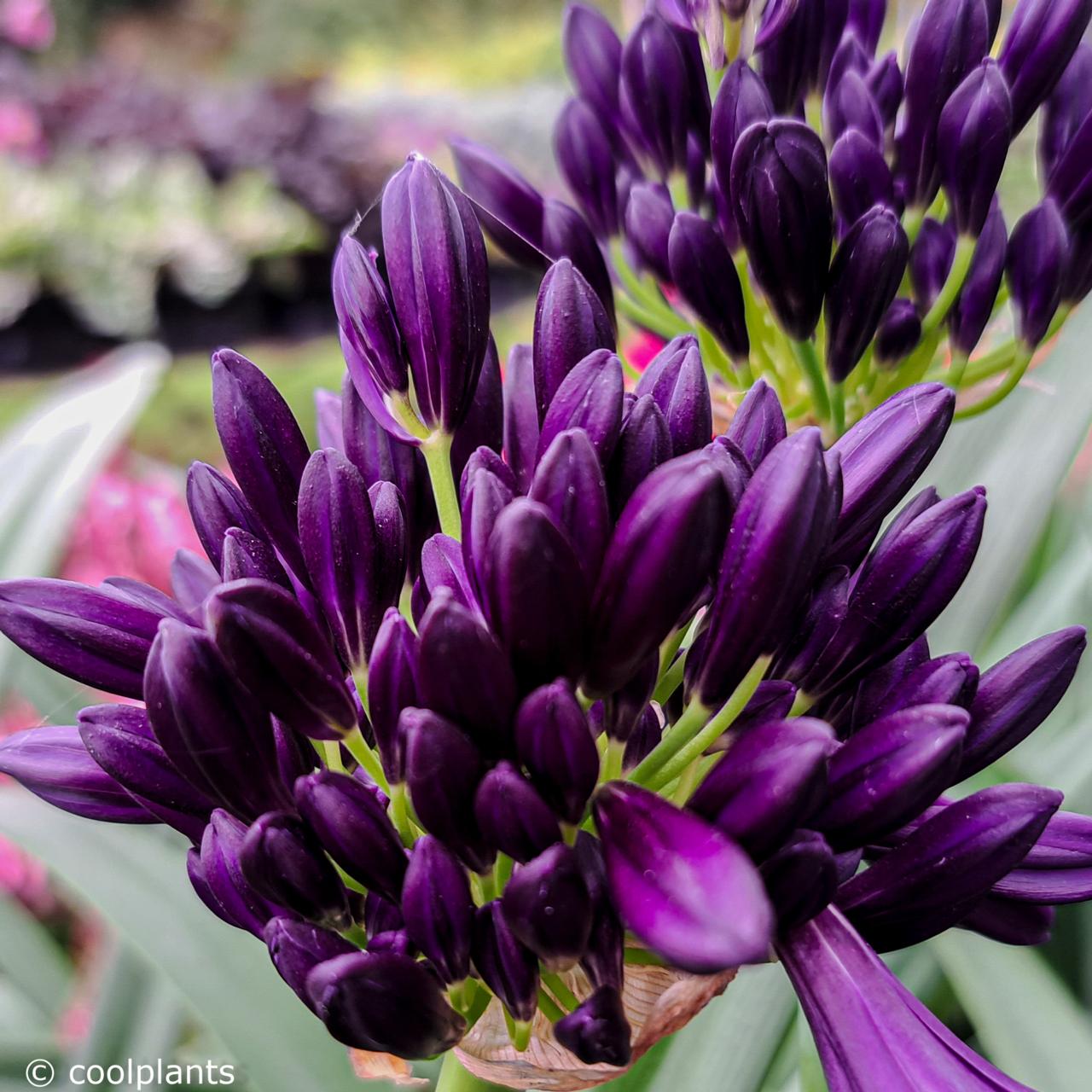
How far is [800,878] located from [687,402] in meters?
0.14

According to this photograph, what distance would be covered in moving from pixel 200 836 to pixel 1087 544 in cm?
60

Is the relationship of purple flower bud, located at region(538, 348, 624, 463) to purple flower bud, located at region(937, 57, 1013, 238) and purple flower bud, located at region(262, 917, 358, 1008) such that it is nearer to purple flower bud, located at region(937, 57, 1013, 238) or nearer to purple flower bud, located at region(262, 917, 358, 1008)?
purple flower bud, located at region(262, 917, 358, 1008)

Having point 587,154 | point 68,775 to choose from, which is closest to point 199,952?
point 68,775

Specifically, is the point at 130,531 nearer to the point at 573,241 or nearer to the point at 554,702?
the point at 573,241

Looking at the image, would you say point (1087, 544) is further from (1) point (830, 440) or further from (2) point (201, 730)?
(2) point (201, 730)

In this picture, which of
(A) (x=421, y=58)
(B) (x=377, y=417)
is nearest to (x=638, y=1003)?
(B) (x=377, y=417)

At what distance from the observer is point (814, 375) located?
18.7 inches

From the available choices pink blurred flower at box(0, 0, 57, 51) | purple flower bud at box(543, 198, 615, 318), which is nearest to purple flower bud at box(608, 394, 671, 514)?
purple flower bud at box(543, 198, 615, 318)

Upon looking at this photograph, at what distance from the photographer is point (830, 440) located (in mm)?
495

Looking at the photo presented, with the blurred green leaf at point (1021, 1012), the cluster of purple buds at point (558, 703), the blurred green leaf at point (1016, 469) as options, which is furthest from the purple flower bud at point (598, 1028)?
the blurred green leaf at point (1016, 469)

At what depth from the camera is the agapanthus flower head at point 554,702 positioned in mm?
271

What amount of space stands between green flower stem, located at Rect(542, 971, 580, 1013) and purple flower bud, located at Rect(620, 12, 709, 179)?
40cm

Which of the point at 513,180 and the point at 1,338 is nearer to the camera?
the point at 513,180

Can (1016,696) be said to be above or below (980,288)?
below
